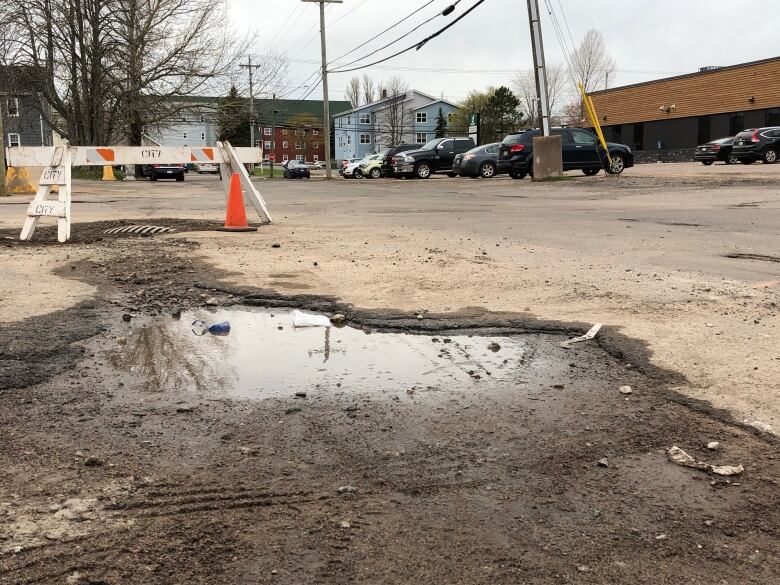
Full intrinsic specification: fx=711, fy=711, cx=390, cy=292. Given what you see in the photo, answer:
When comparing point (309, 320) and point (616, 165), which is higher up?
point (616, 165)

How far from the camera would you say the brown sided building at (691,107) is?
4348 cm

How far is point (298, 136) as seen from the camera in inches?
4434

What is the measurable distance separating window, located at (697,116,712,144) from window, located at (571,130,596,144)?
27274mm

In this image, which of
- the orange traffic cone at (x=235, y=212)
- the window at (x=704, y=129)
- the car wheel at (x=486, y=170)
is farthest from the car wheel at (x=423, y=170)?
the window at (x=704, y=129)

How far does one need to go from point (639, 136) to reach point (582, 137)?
32527 mm

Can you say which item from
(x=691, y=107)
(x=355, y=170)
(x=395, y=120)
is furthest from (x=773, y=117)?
(x=395, y=120)

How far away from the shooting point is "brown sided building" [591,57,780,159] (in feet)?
143

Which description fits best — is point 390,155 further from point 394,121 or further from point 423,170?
point 394,121

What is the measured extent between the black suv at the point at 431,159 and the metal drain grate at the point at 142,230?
23943 mm

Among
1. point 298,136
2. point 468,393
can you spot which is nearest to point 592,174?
point 468,393

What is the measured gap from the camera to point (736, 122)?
46.0 meters

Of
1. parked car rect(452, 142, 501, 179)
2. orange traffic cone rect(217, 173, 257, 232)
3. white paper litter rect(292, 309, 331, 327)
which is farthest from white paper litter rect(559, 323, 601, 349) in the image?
parked car rect(452, 142, 501, 179)

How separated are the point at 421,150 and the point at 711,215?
2227cm

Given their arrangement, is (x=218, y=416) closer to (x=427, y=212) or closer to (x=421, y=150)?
(x=427, y=212)
